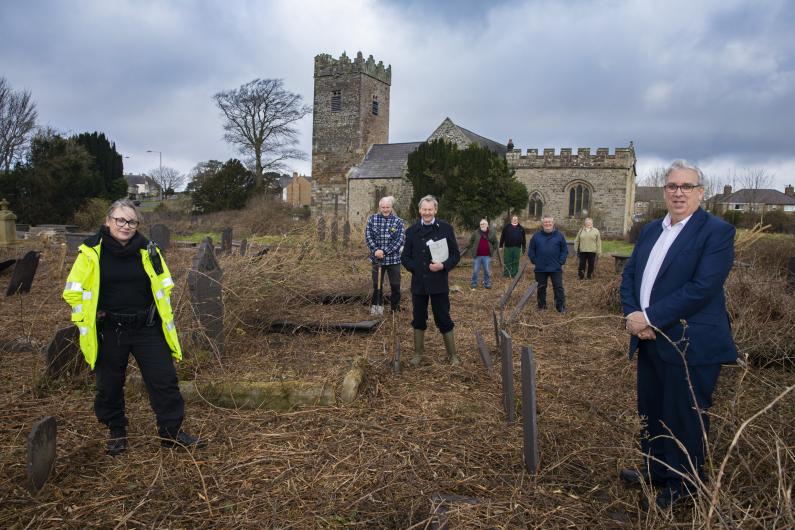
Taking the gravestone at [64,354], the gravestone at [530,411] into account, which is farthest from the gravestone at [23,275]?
the gravestone at [530,411]

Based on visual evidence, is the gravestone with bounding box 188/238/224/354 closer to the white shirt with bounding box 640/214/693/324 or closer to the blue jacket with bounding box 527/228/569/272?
the white shirt with bounding box 640/214/693/324

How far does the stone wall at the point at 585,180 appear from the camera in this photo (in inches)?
1340

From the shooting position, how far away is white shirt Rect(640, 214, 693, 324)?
118 inches

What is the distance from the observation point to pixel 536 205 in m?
36.2

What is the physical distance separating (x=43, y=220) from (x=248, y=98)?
21.2 m

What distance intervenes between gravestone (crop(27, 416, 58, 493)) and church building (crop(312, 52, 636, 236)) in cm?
2663

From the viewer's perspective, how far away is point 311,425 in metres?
3.94

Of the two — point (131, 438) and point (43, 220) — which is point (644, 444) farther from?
point (43, 220)

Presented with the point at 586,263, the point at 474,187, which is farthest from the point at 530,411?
the point at 474,187

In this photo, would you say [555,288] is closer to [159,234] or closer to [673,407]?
[673,407]

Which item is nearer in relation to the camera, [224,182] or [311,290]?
[311,290]

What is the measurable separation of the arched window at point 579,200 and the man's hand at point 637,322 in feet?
110

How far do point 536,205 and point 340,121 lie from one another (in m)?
16.1

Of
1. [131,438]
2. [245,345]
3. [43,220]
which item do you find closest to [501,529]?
[131,438]
